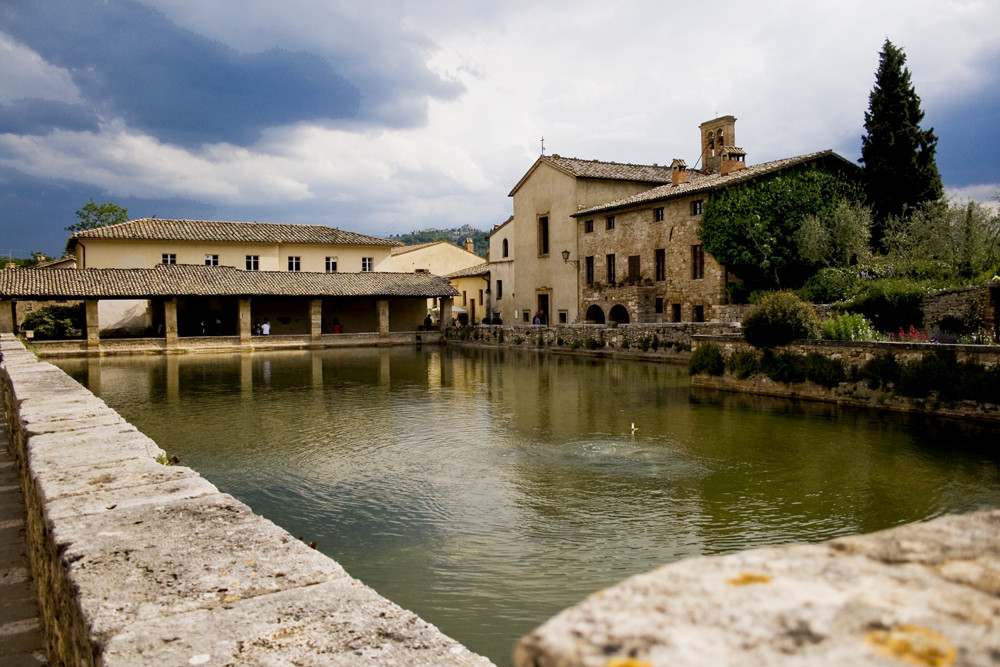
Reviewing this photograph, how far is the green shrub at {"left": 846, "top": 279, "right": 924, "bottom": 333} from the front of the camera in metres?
19.0

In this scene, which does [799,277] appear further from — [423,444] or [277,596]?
[277,596]

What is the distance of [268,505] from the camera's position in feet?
24.5

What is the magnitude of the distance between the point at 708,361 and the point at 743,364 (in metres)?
1.02

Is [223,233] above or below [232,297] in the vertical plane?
above

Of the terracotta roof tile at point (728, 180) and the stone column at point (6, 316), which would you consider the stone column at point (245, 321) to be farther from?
the terracotta roof tile at point (728, 180)

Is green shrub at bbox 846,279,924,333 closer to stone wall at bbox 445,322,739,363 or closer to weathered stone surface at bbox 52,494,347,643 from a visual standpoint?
stone wall at bbox 445,322,739,363

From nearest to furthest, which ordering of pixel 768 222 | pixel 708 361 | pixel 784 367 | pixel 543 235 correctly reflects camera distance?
1. pixel 784 367
2. pixel 708 361
3. pixel 768 222
4. pixel 543 235

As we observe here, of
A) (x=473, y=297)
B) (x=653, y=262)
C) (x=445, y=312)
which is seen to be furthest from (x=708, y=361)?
(x=473, y=297)

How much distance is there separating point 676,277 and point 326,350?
1747cm

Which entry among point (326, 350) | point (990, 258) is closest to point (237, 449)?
point (990, 258)

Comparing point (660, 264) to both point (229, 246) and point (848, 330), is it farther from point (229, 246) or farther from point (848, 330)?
point (229, 246)

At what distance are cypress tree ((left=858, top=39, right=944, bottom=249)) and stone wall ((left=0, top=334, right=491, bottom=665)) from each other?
30.7 m

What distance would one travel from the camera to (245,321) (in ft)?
116

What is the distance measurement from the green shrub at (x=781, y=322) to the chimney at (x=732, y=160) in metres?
17.9
